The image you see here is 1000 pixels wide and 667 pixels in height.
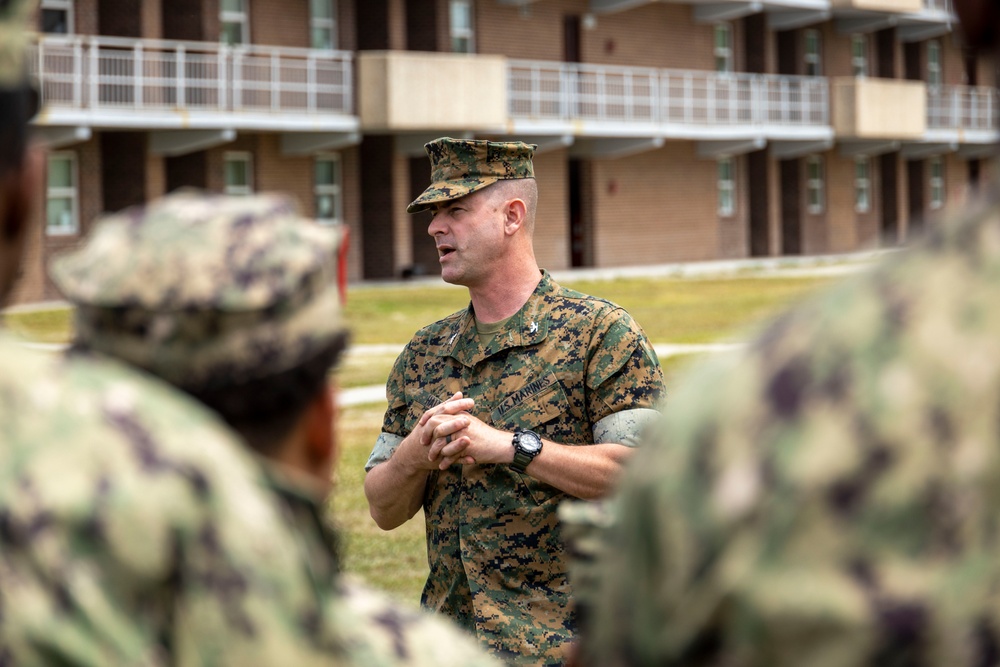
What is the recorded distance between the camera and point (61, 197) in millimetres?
25453

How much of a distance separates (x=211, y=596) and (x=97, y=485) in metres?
0.16

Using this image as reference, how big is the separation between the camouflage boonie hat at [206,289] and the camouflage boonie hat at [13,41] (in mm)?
197

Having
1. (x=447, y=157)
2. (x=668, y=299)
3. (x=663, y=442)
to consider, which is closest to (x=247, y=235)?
(x=663, y=442)

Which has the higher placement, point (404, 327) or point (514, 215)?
point (514, 215)

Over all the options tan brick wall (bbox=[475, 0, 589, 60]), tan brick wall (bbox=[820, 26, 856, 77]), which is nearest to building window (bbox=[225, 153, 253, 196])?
tan brick wall (bbox=[475, 0, 589, 60])

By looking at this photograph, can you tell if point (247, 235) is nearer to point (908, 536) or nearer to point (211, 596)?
point (211, 596)

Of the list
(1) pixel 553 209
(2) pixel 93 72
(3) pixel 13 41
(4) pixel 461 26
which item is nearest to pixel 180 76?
(2) pixel 93 72

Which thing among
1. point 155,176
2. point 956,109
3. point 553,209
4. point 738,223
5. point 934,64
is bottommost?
point 738,223

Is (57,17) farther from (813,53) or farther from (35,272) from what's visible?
(813,53)

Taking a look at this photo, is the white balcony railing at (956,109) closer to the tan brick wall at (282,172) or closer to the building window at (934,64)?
the building window at (934,64)

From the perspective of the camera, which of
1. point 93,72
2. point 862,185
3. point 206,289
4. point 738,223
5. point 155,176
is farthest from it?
point 862,185

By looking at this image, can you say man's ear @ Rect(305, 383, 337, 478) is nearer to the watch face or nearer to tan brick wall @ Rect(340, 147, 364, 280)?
the watch face

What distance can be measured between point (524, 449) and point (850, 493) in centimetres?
281

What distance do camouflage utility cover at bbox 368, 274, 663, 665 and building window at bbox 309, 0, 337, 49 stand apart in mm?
25762
